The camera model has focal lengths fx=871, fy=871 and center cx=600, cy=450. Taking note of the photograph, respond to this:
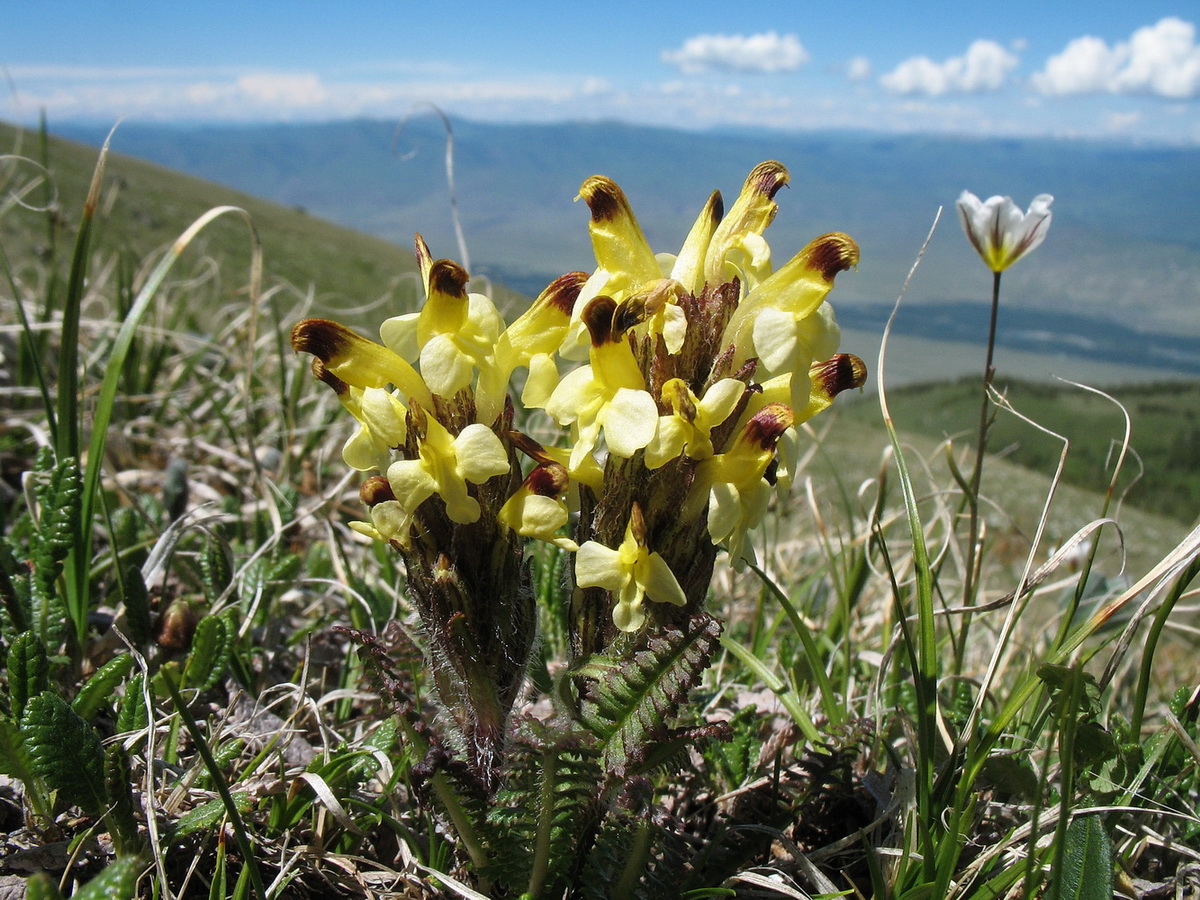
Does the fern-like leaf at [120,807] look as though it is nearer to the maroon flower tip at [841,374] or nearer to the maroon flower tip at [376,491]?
the maroon flower tip at [376,491]

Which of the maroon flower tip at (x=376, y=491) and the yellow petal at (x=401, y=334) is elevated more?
the yellow petal at (x=401, y=334)

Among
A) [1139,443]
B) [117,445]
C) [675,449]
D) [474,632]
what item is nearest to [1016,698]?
[675,449]

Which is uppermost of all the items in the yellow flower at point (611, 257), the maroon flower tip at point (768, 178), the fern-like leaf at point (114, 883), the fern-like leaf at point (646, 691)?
the maroon flower tip at point (768, 178)

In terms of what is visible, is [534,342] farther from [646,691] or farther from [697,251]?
[646,691]

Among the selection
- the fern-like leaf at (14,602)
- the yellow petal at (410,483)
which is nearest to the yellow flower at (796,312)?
the yellow petal at (410,483)

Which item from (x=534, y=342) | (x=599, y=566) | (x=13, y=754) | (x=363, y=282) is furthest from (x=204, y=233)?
(x=599, y=566)

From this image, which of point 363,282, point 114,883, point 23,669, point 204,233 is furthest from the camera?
point 363,282
